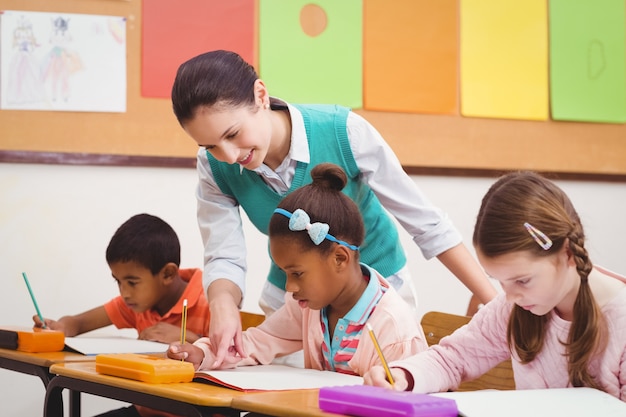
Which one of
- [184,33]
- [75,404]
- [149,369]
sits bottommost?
[75,404]

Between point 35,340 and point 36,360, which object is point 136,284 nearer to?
point 35,340

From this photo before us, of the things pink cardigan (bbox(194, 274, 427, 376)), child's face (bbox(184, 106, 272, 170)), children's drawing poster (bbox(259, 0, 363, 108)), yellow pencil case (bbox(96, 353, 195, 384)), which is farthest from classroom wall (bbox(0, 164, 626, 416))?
yellow pencil case (bbox(96, 353, 195, 384))

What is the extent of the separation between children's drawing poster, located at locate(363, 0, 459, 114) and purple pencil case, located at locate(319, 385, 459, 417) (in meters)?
2.04

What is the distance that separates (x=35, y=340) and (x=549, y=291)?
1195mm

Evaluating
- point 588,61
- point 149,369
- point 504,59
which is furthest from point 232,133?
point 588,61

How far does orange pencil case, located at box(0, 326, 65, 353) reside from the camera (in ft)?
→ 6.33

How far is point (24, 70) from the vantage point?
2.72 meters

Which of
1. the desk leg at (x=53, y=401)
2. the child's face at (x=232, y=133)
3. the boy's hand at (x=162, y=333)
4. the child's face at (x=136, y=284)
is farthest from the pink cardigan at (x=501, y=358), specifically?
the child's face at (x=136, y=284)

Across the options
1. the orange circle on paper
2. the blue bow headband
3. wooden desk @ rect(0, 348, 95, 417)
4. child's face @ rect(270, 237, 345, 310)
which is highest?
the orange circle on paper

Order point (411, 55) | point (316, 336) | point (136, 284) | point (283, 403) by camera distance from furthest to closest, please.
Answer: point (411, 55) < point (136, 284) < point (316, 336) < point (283, 403)

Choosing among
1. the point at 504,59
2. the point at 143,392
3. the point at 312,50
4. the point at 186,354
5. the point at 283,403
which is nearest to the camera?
the point at 283,403

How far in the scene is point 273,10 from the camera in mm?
2900

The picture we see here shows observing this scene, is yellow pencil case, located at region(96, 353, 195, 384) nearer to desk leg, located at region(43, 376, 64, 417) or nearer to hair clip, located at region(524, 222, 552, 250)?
desk leg, located at region(43, 376, 64, 417)

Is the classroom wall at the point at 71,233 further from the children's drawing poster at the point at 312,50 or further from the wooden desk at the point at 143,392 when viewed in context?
the wooden desk at the point at 143,392
